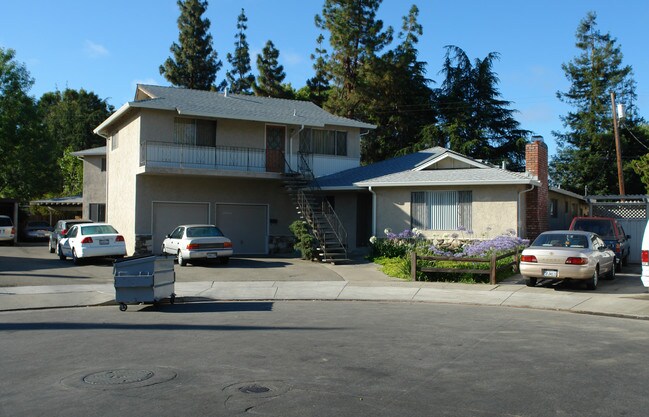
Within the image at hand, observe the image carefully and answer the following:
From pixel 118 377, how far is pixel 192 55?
49852 millimetres

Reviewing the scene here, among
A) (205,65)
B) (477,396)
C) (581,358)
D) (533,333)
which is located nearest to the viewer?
(477,396)

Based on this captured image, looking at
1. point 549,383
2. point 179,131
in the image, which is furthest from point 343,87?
point 549,383

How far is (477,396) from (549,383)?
1096mm

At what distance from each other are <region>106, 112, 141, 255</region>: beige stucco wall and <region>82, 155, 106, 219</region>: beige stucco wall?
24.6 ft

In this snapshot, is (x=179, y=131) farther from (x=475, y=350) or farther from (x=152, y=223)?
(x=475, y=350)

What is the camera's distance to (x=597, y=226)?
20.7 m

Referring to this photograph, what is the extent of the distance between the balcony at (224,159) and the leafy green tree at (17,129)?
22856mm

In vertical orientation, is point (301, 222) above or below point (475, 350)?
above

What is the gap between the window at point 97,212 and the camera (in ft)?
116

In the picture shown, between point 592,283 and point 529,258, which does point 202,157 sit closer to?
point 529,258

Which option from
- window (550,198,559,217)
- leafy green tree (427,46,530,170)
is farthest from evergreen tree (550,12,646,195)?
window (550,198,559,217)

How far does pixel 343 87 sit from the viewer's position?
4484 cm

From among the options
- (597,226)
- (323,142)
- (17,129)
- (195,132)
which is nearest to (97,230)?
(195,132)

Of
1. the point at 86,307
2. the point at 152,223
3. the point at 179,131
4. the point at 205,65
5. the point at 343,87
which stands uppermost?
the point at 205,65
